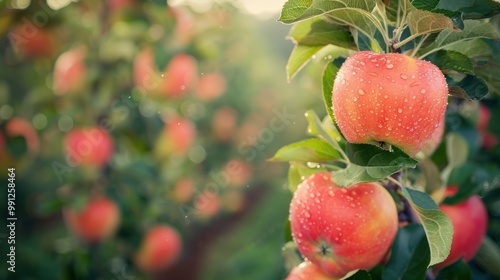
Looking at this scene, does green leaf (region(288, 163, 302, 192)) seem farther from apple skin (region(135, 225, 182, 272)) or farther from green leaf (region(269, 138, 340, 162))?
apple skin (region(135, 225, 182, 272))

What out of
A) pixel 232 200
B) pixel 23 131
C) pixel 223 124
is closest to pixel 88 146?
pixel 23 131

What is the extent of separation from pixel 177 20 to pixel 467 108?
97cm

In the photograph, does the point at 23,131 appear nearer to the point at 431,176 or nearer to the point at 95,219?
the point at 95,219

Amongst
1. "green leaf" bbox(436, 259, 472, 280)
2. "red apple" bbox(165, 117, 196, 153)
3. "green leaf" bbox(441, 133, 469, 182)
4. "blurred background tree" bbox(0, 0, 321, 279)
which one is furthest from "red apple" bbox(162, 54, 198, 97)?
"green leaf" bbox(436, 259, 472, 280)

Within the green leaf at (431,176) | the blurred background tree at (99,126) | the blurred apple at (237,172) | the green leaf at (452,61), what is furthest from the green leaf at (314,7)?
the blurred apple at (237,172)

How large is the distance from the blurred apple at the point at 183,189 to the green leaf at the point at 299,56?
1.63 m

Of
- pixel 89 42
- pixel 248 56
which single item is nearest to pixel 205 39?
pixel 89 42

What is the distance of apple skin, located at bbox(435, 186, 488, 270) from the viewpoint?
83 cm

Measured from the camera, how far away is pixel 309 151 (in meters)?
0.66

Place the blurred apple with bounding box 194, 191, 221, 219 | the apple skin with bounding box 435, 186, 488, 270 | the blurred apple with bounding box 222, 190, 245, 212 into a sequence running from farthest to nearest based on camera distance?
the blurred apple with bounding box 222, 190, 245, 212 → the blurred apple with bounding box 194, 191, 221, 219 → the apple skin with bounding box 435, 186, 488, 270

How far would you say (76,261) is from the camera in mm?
1821

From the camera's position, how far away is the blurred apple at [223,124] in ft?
11.3

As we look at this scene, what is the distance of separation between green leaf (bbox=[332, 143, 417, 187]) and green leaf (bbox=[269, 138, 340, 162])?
6 centimetres

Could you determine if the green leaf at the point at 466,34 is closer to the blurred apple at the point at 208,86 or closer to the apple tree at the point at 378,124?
the apple tree at the point at 378,124
